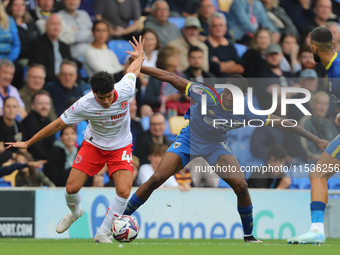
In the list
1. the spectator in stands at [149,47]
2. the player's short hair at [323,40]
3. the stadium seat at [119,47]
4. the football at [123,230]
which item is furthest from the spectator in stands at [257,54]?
the football at [123,230]

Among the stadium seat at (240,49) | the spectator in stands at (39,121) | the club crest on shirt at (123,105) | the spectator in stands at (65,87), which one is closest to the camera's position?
the club crest on shirt at (123,105)

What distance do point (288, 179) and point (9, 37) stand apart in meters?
5.89

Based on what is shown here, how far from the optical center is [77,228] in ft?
30.0

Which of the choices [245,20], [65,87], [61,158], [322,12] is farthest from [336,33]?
[61,158]

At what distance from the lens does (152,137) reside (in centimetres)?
1000

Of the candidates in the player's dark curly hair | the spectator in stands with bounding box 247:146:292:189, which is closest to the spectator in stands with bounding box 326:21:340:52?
the spectator in stands with bounding box 247:146:292:189

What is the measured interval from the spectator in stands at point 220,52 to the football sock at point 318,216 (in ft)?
18.9

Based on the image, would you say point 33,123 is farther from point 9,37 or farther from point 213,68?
point 213,68

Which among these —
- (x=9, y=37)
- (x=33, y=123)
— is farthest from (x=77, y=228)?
(x=9, y=37)

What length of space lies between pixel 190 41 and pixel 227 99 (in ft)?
15.8

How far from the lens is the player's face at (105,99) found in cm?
641

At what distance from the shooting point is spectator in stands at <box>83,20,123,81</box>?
10.7 meters

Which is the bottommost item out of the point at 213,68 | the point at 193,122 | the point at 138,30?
the point at 193,122

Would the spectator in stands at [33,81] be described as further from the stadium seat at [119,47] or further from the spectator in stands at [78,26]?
the stadium seat at [119,47]
